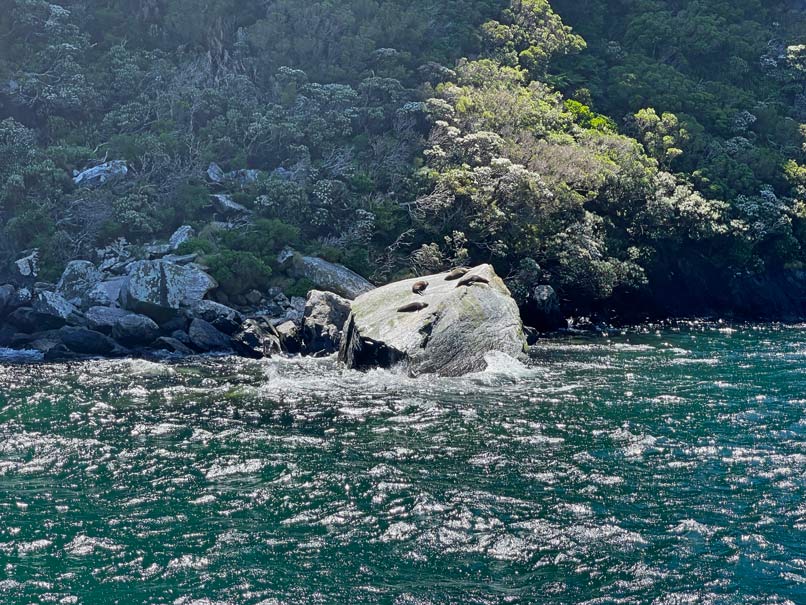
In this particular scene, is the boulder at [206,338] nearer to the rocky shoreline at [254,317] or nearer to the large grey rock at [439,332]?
the rocky shoreline at [254,317]

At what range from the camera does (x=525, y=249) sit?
4384 cm

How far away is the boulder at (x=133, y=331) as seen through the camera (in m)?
35.9

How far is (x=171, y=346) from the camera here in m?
35.4

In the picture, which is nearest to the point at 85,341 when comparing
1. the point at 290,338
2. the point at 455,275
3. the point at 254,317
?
the point at 254,317

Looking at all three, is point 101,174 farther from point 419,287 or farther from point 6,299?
point 419,287

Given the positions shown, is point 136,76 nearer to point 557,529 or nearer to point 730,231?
point 730,231

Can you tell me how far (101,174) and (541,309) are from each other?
26852mm

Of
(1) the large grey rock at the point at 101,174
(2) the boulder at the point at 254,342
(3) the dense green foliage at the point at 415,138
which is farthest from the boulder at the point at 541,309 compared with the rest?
(1) the large grey rock at the point at 101,174

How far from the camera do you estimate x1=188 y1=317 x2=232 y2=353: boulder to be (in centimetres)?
3584

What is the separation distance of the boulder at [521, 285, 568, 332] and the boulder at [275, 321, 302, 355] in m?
12.8

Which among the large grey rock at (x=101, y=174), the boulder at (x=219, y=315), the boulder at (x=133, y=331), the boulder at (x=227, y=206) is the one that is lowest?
the boulder at (x=133, y=331)

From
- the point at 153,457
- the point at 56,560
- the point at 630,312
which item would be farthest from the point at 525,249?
the point at 56,560

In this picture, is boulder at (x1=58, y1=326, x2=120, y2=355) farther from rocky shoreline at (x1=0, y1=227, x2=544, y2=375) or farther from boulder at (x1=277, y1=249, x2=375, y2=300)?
boulder at (x1=277, y1=249, x2=375, y2=300)

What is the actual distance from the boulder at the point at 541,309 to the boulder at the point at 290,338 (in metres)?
12.8
